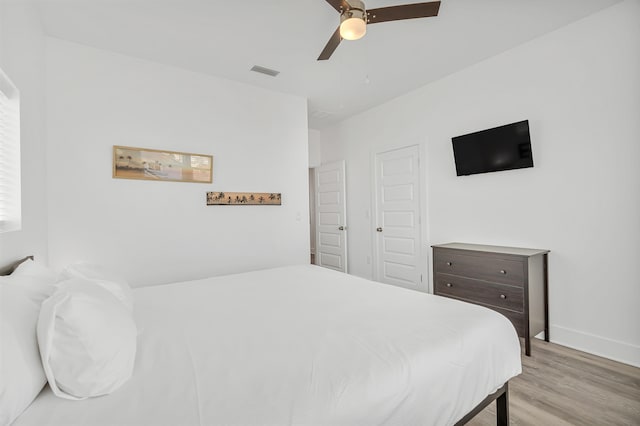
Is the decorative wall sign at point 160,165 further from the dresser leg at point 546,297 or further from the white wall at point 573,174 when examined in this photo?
the dresser leg at point 546,297

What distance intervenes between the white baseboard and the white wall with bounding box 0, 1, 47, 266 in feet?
13.3

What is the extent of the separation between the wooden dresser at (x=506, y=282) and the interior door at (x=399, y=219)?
927 mm

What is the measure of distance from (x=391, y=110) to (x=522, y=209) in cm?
221

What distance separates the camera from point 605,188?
2.45m

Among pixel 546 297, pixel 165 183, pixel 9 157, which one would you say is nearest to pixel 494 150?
pixel 546 297

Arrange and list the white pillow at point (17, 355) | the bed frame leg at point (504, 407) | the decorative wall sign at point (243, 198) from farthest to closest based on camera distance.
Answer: the decorative wall sign at point (243, 198) → the bed frame leg at point (504, 407) → the white pillow at point (17, 355)

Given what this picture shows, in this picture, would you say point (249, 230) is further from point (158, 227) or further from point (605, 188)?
point (605, 188)

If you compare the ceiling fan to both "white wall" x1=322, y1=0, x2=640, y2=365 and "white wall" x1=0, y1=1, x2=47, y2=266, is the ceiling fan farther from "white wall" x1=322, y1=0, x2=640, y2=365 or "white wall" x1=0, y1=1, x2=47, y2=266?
"white wall" x1=0, y1=1, x2=47, y2=266

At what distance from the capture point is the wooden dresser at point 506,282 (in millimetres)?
2512

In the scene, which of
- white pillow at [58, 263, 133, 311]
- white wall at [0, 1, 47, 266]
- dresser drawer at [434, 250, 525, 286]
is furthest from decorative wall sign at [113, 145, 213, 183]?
dresser drawer at [434, 250, 525, 286]

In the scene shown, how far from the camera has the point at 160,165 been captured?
312 centimetres

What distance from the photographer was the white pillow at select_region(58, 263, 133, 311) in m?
1.57

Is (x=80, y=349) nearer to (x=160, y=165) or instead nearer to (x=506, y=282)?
(x=160, y=165)

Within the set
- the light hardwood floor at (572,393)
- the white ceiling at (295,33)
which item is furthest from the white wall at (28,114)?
the light hardwood floor at (572,393)
